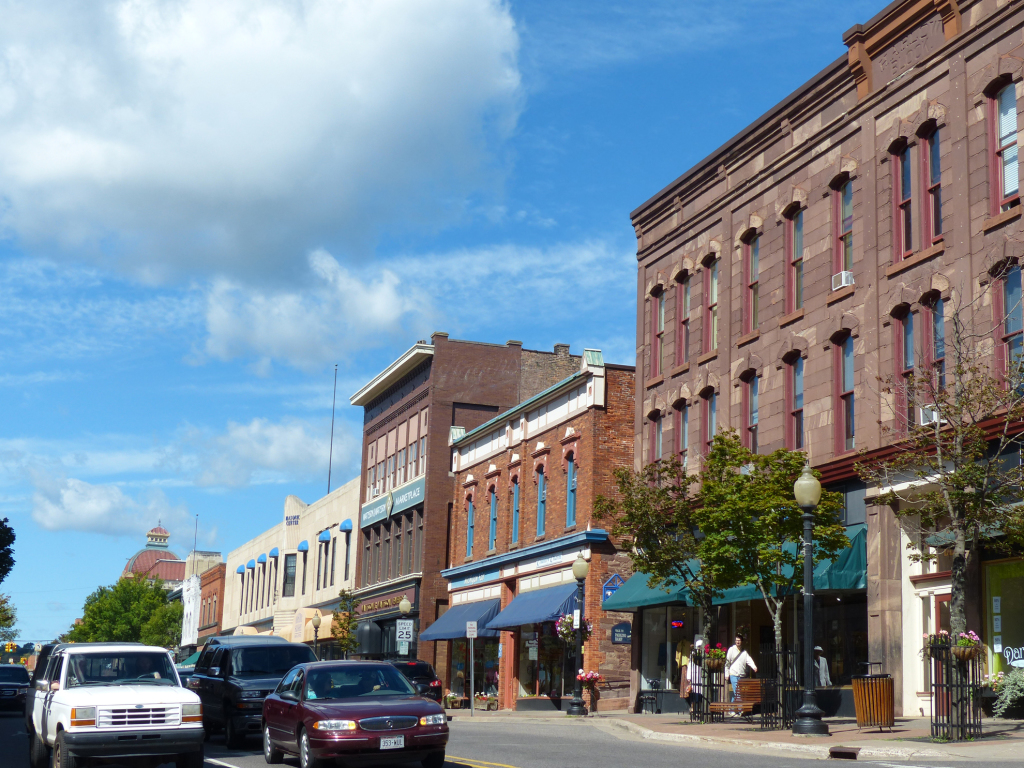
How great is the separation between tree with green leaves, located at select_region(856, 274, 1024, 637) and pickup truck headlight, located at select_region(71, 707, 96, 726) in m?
12.3

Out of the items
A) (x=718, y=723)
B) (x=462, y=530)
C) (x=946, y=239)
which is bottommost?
(x=718, y=723)

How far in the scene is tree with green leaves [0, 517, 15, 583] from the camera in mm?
52438

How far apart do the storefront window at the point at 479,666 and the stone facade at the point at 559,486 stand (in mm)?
1930

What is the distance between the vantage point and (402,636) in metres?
42.0

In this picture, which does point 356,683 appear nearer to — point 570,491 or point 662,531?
point 662,531

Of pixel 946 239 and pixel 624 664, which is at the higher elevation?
pixel 946 239

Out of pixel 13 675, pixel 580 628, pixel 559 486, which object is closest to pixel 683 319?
pixel 559 486

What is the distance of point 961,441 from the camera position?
19.8 metres

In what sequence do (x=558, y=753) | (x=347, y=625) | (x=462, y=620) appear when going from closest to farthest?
1. (x=558, y=753)
2. (x=462, y=620)
3. (x=347, y=625)

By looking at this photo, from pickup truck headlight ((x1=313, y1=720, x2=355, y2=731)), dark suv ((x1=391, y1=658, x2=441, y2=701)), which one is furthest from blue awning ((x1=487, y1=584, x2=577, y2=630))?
pickup truck headlight ((x1=313, y1=720, x2=355, y2=731))

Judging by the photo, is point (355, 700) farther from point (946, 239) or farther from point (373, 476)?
point (373, 476)

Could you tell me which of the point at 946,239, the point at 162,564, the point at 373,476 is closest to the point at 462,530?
the point at 373,476

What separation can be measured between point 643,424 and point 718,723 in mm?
12856

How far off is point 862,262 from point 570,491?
14906mm
